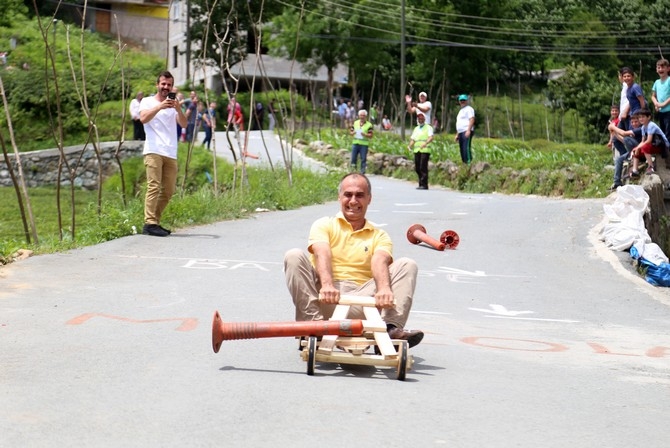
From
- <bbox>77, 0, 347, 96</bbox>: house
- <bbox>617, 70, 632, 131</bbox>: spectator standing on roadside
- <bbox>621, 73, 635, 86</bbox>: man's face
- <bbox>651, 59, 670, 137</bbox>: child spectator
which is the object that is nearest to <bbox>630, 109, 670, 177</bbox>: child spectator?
<bbox>651, 59, 670, 137</bbox>: child spectator

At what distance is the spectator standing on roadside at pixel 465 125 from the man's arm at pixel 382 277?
18.4m

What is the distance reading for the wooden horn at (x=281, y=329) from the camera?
6629 mm

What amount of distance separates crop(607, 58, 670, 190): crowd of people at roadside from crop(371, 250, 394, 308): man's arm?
1213 cm

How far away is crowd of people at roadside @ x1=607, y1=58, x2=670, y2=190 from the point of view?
738 inches

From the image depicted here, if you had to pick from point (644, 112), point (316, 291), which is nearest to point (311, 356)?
point (316, 291)

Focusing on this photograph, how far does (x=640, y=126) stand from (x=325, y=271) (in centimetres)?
1361

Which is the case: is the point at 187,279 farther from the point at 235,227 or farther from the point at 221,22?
the point at 221,22

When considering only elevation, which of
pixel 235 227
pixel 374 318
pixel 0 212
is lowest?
pixel 0 212

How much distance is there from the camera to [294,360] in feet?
23.7

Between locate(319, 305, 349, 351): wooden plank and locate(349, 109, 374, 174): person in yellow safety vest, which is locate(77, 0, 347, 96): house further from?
locate(319, 305, 349, 351): wooden plank

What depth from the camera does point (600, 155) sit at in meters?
28.0

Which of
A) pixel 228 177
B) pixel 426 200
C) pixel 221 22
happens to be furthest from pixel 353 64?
pixel 426 200

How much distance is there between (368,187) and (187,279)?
157 inches

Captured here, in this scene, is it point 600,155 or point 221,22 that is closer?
point 600,155
